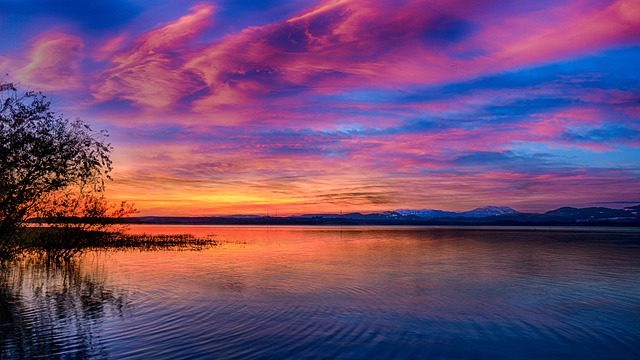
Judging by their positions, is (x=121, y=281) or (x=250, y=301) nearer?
(x=250, y=301)

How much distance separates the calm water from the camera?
15.9m

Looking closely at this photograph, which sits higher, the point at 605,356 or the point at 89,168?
the point at 89,168

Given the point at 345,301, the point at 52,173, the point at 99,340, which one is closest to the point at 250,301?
the point at 345,301

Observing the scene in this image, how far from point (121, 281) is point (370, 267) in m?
22.7

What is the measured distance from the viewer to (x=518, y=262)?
48.2 m

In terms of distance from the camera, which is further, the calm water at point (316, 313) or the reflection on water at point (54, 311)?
the calm water at point (316, 313)

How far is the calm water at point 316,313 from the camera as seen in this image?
15.9m

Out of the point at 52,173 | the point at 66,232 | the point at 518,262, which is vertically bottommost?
the point at 518,262

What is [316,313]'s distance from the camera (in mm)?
21797

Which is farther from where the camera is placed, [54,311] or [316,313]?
[316,313]

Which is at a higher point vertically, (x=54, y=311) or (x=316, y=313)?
(x=54, y=311)

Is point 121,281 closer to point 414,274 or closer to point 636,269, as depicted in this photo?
point 414,274

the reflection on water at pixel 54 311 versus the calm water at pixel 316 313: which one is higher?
the reflection on water at pixel 54 311

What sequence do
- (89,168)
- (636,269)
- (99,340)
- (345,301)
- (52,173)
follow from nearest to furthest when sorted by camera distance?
(99,340) → (345,301) → (52,173) → (89,168) → (636,269)
